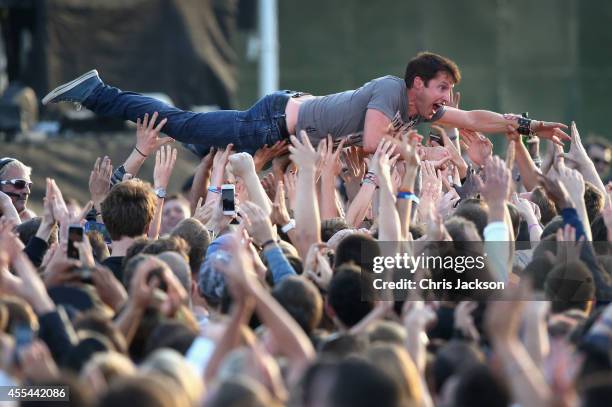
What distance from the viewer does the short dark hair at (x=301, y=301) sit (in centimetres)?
530

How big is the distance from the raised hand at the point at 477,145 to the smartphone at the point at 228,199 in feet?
6.77

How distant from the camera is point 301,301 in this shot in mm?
5301

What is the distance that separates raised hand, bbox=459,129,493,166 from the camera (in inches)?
343

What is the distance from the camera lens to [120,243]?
6977 millimetres

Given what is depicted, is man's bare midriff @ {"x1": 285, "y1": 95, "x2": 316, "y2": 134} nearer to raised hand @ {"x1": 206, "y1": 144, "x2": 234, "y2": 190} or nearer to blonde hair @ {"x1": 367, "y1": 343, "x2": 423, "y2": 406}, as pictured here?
raised hand @ {"x1": 206, "y1": 144, "x2": 234, "y2": 190}

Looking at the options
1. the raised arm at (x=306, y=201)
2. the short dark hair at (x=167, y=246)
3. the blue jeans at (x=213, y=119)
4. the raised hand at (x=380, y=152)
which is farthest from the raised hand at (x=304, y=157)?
the blue jeans at (x=213, y=119)

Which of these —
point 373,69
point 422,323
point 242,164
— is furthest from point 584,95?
point 422,323

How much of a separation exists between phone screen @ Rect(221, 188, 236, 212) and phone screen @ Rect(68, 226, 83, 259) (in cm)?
119

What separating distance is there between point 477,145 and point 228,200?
7.39ft

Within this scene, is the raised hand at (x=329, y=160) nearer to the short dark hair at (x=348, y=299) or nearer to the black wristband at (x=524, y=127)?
the black wristband at (x=524, y=127)

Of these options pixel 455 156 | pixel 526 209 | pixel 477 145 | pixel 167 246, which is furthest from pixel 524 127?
pixel 167 246

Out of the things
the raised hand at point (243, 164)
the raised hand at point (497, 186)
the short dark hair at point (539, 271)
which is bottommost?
the short dark hair at point (539, 271)

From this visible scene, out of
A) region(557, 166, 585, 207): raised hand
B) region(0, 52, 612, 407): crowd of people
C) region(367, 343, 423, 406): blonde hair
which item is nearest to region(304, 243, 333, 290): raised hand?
region(0, 52, 612, 407): crowd of people

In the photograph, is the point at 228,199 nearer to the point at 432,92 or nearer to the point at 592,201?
the point at 432,92
